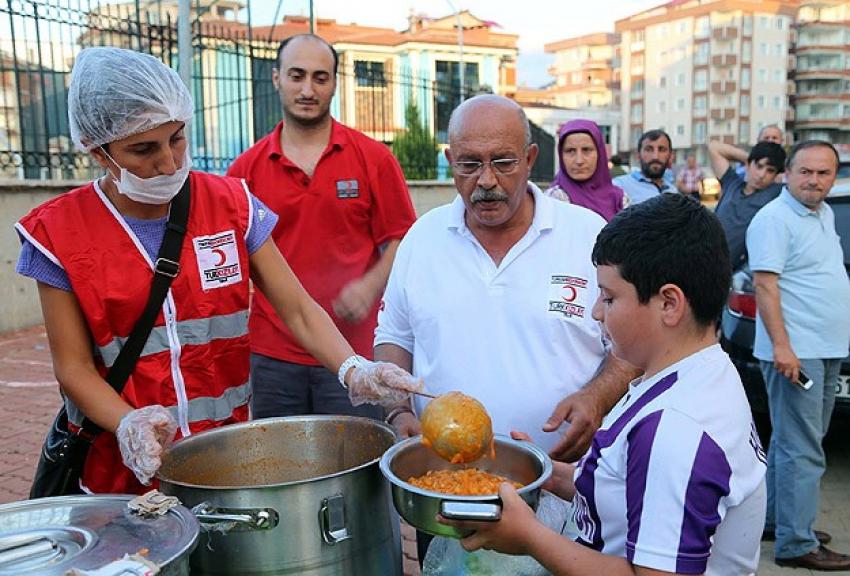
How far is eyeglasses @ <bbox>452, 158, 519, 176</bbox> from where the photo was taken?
237cm

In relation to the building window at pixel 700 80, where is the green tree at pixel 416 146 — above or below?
below

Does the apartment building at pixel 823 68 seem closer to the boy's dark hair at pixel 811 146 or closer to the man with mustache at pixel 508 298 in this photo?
the boy's dark hair at pixel 811 146

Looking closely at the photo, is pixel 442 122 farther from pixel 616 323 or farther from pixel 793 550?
pixel 616 323

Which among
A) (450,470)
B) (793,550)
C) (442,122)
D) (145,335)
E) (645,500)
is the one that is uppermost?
(442,122)

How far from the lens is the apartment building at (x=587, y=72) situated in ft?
275

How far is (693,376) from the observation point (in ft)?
4.99

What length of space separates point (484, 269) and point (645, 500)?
1.13 meters

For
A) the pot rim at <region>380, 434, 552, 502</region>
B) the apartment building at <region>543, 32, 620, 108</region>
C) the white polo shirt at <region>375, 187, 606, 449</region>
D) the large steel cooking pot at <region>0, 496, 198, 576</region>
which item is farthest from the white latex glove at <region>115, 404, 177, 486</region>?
the apartment building at <region>543, 32, 620, 108</region>

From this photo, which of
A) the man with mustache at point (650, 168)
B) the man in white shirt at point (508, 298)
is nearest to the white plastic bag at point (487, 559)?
the man in white shirt at point (508, 298)

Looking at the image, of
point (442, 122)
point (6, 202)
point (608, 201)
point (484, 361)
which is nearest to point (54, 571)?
point (484, 361)

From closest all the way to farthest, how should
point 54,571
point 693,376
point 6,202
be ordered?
point 54,571 → point 693,376 → point 6,202

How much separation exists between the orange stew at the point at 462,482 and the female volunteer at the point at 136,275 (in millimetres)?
314

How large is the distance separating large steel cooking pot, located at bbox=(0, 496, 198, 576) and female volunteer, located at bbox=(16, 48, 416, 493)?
24cm

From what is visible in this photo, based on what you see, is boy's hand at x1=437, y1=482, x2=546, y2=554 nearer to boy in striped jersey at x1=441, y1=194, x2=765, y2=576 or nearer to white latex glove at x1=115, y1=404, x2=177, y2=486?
boy in striped jersey at x1=441, y1=194, x2=765, y2=576
